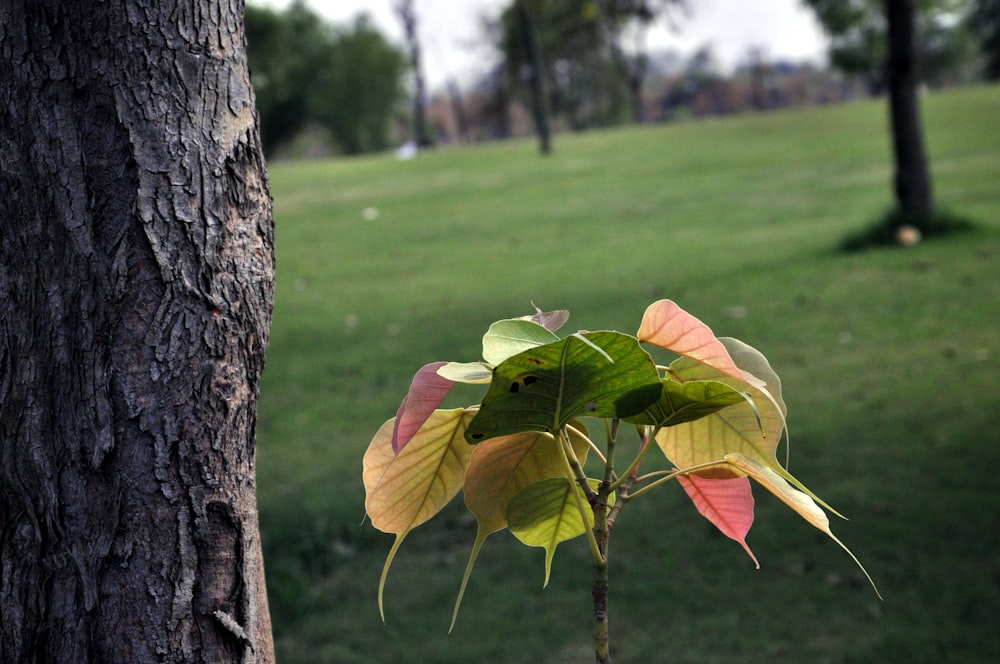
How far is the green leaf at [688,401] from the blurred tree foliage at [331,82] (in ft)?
155

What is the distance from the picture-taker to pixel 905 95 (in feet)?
28.7

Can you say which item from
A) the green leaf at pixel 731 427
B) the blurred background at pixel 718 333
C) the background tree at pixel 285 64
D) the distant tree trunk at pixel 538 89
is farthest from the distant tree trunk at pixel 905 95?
the background tree at pixel 285 64

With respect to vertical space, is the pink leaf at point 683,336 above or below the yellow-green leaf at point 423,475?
above

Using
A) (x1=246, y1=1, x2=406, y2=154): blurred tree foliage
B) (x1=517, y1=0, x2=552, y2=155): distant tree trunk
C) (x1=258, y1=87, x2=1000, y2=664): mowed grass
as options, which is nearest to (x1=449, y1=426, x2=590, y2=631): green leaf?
(x1=258, y1=87, x2=1000, y2=664): mowed grass

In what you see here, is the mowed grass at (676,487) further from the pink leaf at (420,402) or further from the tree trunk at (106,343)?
the pink leaf at (420,402)

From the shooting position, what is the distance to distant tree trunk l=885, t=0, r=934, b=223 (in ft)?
28.4

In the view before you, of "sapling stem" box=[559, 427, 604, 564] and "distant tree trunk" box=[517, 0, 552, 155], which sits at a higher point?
"distant tree trunk" box=[517, 0, 552, 155]

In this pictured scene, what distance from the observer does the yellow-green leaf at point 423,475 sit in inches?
36.0

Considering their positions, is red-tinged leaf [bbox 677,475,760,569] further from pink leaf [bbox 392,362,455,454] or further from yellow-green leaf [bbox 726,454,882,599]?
pink leaf [bbox 392,362,455,454]

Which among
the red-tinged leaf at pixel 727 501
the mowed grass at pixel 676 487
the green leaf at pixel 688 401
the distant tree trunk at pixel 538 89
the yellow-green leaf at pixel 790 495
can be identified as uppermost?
the distant tree trunk at pixel 538 89

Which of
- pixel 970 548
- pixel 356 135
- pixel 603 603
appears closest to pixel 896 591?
pixel 970 548

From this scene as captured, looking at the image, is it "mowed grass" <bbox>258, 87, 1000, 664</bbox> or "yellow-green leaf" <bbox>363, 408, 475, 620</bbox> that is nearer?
"yellow-green leaf" <bbox>363, 408, 475, 620</bbox>

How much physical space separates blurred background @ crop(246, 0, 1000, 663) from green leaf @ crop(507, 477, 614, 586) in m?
1.72

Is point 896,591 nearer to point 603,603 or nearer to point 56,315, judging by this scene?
point 603,603
